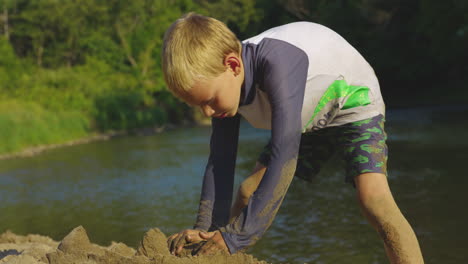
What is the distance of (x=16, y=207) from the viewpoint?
8.89 meters

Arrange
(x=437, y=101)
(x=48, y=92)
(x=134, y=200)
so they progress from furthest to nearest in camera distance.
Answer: (x=437, y=101)
(x=48, y=92)
(x=134, y=200)

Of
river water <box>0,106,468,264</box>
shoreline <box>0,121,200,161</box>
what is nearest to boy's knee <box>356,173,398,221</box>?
river water <box>0,106,468,264</box>

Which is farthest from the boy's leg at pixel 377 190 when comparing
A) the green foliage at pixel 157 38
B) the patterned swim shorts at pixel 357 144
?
the green foliage at pixel 157 38

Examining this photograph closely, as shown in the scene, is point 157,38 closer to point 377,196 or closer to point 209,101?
point 377,196

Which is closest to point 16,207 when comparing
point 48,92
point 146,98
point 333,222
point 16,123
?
point 333,222

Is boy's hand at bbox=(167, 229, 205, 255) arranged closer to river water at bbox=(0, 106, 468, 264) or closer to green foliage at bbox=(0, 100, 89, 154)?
river water at bbox=(0, 106, 468, 264)

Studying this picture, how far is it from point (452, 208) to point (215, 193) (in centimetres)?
401

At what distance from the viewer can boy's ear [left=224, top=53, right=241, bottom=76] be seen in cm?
258

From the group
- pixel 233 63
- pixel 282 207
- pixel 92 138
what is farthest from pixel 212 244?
pixel 92 138

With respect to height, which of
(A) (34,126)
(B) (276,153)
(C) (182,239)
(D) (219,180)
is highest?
(B) (276,153)

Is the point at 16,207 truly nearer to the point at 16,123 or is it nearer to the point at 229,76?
the point at 229,76

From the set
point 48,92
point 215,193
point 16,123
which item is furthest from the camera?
point 48,92

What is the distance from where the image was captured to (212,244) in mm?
2607

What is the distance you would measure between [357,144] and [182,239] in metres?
0.89
